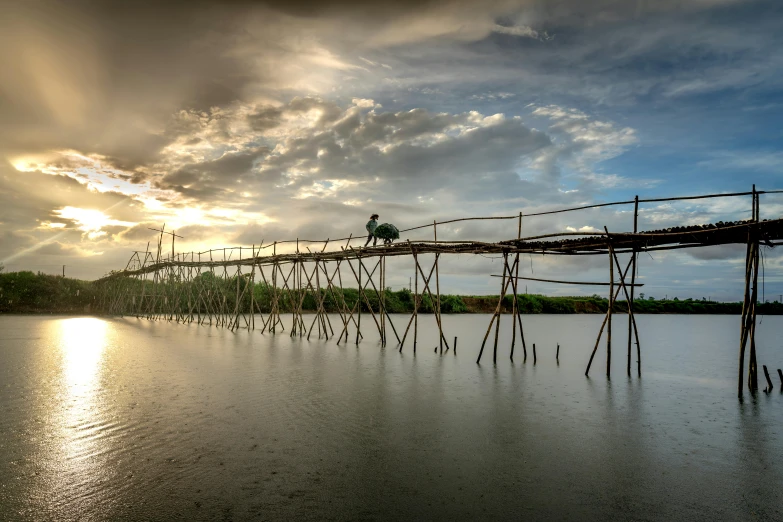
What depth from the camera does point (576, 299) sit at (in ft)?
151

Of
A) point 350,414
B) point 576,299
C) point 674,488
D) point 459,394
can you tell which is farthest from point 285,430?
point 576,299

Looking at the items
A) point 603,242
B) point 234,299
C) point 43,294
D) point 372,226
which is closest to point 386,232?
point 372,226

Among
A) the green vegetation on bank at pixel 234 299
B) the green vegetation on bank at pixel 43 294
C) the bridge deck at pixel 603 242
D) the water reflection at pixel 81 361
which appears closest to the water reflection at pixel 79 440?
the water reflection at pixel 81 361

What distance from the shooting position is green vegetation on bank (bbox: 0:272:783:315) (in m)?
29.5

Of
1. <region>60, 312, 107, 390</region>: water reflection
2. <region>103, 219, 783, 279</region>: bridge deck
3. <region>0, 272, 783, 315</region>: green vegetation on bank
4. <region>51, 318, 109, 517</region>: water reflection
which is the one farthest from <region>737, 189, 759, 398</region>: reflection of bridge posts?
<region>0, 272, 783, 315</region>: green vegetation on bank

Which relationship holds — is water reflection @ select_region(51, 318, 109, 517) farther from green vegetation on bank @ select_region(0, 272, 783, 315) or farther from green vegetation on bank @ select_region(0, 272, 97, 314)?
green vegetation on bank @ select_region(0, 272, 97, 314)

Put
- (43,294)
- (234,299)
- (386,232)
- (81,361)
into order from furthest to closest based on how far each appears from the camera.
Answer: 1. (43,294)
2. (234,299)
3. (386,232)
4. (81,361)

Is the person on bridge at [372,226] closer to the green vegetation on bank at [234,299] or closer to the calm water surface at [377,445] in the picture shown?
the calm water surface at [377,445]

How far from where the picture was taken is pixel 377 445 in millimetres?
5094

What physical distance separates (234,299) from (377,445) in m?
28.5

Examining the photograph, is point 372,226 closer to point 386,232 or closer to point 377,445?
point 386,232

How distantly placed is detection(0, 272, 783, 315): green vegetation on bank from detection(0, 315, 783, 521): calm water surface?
49.5 ft

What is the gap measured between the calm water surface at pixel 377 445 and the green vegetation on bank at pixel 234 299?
1508 centimetres

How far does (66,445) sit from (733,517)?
5992 mm
